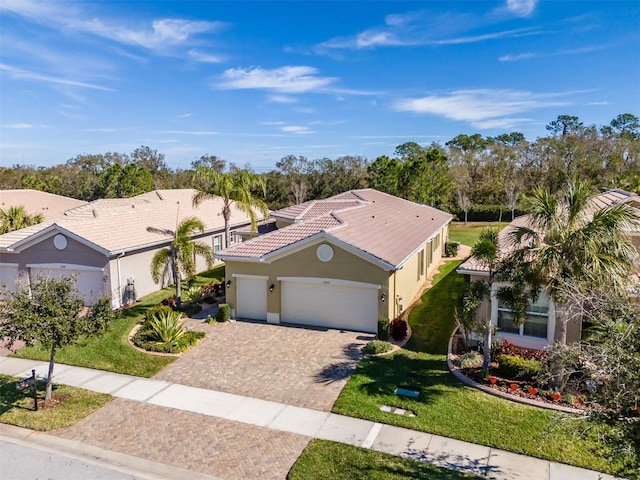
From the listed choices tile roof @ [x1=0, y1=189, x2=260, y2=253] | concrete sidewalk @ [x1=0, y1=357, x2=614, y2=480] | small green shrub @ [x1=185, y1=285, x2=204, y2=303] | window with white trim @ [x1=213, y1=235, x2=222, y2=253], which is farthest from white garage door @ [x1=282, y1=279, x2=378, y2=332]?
window with white trim @ [x1=213, y1=235, x2=222, y2=253]

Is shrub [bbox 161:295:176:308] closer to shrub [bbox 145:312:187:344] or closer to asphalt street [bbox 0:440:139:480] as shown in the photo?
shrub [bbox 145:312:187:344]

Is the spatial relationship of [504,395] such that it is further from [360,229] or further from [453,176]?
[453,176]

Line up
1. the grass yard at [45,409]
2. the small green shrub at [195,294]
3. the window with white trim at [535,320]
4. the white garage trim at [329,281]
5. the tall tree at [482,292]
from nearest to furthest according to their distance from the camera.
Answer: the grass yard at [45,409] < the tall tree at [482,292] < the window with white trim at [535,320] < the white garage trim at [329,281] < the small green shrub at [195,294]

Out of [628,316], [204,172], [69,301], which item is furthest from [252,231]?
[628,316]

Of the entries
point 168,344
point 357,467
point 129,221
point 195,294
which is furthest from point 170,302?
point 357,467

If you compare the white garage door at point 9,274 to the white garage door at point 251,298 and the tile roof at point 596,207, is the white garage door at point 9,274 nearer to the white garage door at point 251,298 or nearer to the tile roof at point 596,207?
the white garage door at point 251,298

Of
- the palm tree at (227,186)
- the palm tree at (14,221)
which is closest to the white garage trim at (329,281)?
the palm tree at (227,186)

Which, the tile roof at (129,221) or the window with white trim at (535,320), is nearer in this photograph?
the window with white trim at (535,320)
